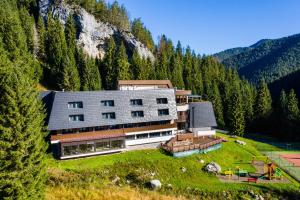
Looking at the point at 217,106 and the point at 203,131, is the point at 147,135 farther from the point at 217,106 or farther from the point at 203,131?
the point at 217,106

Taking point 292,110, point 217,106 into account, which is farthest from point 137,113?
point 292,110

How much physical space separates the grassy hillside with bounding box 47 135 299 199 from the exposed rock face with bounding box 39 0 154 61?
71.8 meters

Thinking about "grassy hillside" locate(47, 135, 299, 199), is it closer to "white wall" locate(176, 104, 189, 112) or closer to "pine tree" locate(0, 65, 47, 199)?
"pine tree" locate(0, 65, 47, 199)

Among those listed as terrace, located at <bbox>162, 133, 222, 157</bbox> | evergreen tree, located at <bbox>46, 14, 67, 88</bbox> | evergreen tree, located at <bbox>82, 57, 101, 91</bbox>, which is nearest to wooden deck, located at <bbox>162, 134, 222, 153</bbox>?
terrace, located at <bbox>162, 133, 222, 157</bbox>

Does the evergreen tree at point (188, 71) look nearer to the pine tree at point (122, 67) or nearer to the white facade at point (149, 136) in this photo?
the pine tree at point (122, 67)

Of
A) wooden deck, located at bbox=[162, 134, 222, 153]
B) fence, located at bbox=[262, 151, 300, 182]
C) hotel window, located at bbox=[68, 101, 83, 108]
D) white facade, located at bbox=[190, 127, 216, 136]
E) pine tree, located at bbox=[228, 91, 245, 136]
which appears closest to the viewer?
hotel window, located at bbox=[68, 101, 83, 108]

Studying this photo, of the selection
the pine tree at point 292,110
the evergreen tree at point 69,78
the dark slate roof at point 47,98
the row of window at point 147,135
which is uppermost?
the evergreen tree at point 69,78

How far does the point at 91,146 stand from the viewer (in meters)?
46.9

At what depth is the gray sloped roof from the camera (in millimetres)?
46500

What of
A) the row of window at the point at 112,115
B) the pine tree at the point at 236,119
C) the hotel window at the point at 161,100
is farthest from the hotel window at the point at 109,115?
the pine tree at the point at 236,119

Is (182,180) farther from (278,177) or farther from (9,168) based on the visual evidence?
(9,168)

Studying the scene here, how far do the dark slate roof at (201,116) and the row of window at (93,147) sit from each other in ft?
58.0

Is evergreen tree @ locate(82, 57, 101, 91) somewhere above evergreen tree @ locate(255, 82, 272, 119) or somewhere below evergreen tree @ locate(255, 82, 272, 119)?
above

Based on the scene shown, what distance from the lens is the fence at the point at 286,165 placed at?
4977 cm
